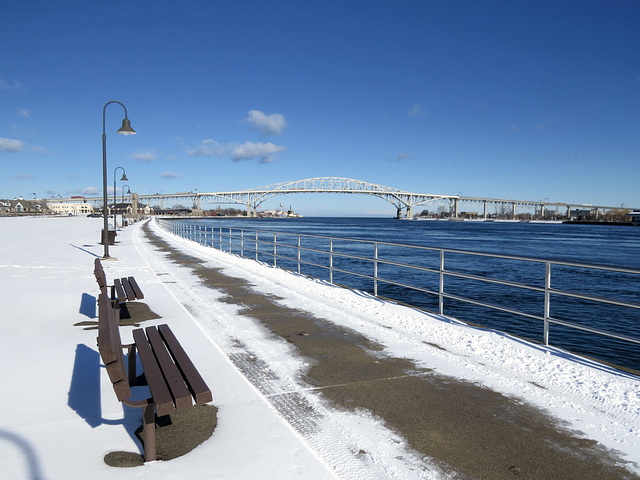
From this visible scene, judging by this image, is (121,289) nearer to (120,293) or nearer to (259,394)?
(120,293)

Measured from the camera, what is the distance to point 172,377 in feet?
10.4

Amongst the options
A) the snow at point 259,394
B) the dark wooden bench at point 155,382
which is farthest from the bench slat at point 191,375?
the snow at point 259,394

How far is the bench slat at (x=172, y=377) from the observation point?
285 centimetres

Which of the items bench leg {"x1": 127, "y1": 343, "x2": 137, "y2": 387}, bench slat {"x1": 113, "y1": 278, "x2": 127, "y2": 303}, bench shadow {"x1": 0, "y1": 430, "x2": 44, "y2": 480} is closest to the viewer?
bench shadow {"x1": 0, "y1": 430, "x2": 44, "y2": 480}

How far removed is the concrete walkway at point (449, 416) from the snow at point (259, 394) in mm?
152

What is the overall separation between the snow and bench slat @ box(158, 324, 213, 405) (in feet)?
1.37

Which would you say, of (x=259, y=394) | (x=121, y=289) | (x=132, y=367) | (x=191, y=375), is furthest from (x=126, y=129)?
(x=191, y=375)

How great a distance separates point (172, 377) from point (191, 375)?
0.13 m

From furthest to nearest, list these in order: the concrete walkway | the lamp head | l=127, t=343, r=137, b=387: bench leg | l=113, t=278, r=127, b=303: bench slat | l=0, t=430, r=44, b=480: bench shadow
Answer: the lamp head, l=113, t=278, r=127, b=303: bench slat, l=127, t=343, r=137, b=387: bench leg, the concrete walkway, l=0, t=430, r=44, b=480: bench shadow

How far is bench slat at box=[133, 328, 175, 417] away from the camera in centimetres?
279

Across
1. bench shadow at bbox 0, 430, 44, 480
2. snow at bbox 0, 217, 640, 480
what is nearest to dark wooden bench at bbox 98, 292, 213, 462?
snow at bbox 0, 217, 640, 480

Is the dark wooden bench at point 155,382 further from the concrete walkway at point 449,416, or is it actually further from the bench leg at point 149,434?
the concrete walkway at point 449,416

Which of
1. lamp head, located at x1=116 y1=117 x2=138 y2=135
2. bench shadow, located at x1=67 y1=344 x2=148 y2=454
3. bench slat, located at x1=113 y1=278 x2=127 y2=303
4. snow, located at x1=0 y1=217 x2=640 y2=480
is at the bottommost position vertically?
bench shadow, located at x1=67 y1=344 x2=148 y2=454

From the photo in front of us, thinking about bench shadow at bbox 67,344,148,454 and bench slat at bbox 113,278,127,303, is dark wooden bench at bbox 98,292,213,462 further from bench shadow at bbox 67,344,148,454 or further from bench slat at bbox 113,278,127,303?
bench slat at bbox 113,278,127,303
